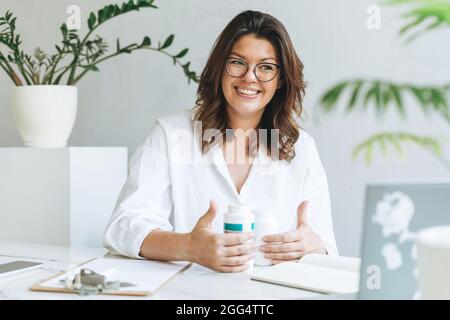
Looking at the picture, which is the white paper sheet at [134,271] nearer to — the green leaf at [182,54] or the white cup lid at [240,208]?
the white cup lid at [240,208]

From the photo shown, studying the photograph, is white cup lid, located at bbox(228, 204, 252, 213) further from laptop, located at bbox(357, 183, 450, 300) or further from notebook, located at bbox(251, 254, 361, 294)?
laptop, located at bbox(357, 183, 450, 300)

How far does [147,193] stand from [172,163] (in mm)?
130

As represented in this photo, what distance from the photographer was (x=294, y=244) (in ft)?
4.22

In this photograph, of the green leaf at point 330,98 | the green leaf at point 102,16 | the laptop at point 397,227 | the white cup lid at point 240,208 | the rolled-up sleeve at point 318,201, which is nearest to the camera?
the green leaf at point 330,98

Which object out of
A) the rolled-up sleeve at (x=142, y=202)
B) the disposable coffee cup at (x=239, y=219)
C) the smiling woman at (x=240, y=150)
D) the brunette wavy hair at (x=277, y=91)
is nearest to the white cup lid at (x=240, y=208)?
the disposable coffee cup at (x=239, y=219)

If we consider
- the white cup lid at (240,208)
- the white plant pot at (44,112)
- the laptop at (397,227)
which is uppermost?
the white plant pot at (44,112)

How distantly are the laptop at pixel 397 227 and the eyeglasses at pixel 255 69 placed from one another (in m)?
0.96

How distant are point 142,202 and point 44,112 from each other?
2.12 ft

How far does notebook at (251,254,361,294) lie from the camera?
1.05 m

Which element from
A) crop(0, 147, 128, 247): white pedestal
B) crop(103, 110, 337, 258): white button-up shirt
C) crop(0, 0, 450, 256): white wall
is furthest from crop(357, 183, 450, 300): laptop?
crop(0, 147, 128, 247): white pedestal

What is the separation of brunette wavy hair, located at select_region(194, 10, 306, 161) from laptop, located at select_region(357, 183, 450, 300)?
3.22 ft

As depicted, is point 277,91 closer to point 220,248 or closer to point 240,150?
point 240,150

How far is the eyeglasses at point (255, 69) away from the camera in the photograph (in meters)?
1.65

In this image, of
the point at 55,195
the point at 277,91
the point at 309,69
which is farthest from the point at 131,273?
the point at 309,69
